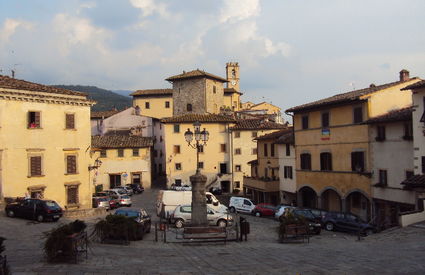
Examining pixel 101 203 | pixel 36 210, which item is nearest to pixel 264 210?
pixel 101 203

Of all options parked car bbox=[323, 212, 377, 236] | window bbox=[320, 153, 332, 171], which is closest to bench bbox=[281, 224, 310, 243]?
parked car bbox=[323, 212, 377, 236]

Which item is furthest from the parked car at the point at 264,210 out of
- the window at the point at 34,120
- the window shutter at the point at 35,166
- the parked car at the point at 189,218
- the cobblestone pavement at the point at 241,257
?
the window at the point at 34,120

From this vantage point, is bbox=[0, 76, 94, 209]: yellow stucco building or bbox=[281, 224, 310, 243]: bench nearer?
bbox=[281, 224, 310, 243]: bench

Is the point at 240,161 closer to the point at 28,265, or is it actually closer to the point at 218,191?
the point at 218,191

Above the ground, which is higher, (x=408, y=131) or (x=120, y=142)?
(x=120, y=142)

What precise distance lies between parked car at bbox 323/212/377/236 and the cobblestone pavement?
4121 mm

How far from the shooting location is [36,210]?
2700 centimetres

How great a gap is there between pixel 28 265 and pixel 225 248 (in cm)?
855

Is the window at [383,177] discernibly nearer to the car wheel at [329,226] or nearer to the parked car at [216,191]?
the car wheel at [329,226]

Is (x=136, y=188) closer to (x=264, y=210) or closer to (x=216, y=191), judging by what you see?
(x=216, y=191)

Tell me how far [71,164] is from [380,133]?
81.7 feet

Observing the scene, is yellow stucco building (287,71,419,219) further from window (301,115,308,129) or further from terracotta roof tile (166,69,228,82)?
terracotta roof tile (166,69,228,82)

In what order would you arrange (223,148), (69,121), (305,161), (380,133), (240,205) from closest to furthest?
1. (380,133)
2. (69,121)
3. (240,205)
4. (305,161)
5. (223,148)

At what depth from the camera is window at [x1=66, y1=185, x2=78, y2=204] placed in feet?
122
